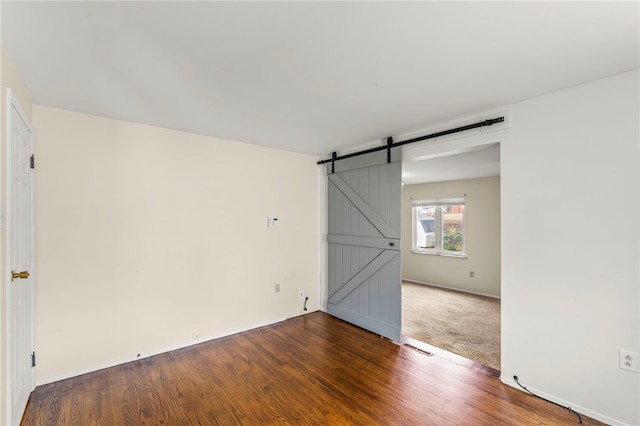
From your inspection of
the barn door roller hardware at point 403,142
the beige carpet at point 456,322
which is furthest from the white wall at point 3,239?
the beige carpet at point 456,322

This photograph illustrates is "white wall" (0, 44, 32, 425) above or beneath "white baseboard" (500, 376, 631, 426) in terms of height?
above

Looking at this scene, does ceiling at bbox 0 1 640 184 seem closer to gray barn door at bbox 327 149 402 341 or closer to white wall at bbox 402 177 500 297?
gray barn door at bbox 327 149 402 341

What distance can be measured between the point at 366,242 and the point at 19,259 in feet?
10.3

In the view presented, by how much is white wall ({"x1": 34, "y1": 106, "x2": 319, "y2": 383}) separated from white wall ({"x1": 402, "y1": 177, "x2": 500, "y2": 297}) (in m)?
3.68

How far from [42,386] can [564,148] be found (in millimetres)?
4547

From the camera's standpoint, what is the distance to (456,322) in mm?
3857

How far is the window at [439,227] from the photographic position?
235 inches

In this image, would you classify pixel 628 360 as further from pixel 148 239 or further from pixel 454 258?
pixel 454 258

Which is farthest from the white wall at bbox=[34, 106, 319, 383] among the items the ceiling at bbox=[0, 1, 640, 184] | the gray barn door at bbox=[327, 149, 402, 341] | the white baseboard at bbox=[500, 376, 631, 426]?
the white baseboard at bbox=[500, 376, 631, 426]

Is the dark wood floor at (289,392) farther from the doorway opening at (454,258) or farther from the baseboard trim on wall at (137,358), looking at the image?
the doorway opening at (454,258)

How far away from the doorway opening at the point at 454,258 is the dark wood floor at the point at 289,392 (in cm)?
60

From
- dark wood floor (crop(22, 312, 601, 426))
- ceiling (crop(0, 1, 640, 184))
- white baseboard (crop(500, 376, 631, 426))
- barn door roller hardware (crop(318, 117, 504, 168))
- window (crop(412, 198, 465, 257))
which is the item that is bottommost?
dark wood floor (crop(22, 312, 601, 426))

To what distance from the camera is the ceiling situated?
1.29 metres

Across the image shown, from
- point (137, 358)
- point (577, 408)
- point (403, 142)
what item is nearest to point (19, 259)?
point (137, 358)
